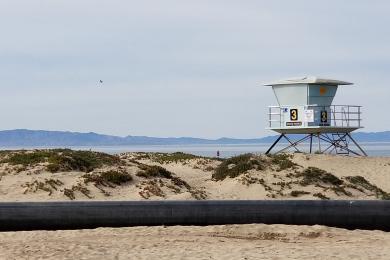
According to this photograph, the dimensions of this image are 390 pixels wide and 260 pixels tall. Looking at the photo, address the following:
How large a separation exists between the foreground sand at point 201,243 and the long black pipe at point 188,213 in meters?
0.30

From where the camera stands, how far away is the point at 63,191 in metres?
24.4

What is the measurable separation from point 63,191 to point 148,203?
833 centimetres

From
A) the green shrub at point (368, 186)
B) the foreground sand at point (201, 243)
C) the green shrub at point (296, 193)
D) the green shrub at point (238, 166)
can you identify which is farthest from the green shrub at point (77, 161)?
the foreground sand at point (201, 243)

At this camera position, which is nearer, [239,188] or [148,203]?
[148,203]

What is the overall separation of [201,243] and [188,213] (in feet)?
6.35

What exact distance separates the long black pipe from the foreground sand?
11.9 inches

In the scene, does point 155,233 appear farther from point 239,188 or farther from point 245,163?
point 245,163

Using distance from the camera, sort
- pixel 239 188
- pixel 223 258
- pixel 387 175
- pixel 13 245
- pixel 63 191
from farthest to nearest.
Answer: pixel 387 175 → pixel 239 188 → pixel 63 191 → pixel 13 245 → pixel 223 258

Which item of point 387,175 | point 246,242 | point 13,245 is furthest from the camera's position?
point 387,175

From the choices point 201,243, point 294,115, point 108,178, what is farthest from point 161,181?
point 294,115

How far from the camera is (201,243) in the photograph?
49.6 feet

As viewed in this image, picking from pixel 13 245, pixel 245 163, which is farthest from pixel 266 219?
pixel 245 163

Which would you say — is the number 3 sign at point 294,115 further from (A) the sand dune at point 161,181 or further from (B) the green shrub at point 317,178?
(B) the green shrub at point 317,178

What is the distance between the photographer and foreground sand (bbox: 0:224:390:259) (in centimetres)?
1366
